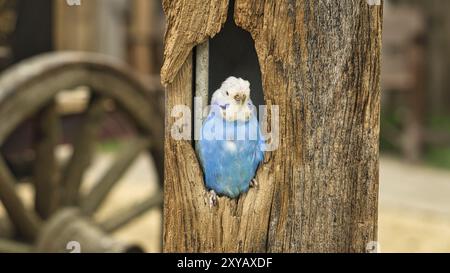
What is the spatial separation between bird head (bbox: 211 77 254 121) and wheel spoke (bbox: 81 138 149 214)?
198 centimetres

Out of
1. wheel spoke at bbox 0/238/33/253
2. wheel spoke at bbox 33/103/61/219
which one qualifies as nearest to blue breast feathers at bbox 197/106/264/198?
wheel spoke at bbox 0/238/33/253

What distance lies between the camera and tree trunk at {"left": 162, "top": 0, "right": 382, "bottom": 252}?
61.7 inches

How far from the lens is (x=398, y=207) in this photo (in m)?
5.47

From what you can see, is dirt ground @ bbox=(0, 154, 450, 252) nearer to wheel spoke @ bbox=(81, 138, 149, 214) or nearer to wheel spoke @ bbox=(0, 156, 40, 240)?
wheel spoke @ bbox=(81, 138, 149, 214)

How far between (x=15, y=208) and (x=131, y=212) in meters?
0.65

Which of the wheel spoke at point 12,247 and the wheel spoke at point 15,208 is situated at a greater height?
the wheel spoke at point 15,208

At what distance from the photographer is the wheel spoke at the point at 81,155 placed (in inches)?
135

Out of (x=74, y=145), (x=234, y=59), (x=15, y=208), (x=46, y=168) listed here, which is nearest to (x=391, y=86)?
(x=74, y=145)

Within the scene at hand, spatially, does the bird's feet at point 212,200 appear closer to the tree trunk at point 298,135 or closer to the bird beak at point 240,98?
the tree trunk at point 298,135

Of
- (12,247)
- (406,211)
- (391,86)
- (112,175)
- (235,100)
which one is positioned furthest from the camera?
(391,86)

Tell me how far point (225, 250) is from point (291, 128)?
28cm

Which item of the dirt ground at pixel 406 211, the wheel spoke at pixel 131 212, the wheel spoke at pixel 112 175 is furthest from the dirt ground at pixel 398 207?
the wheel spoke at pixel 112 175

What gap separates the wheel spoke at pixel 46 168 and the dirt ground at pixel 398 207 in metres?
0.95

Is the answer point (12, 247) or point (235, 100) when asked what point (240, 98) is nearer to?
point (235, 100)
